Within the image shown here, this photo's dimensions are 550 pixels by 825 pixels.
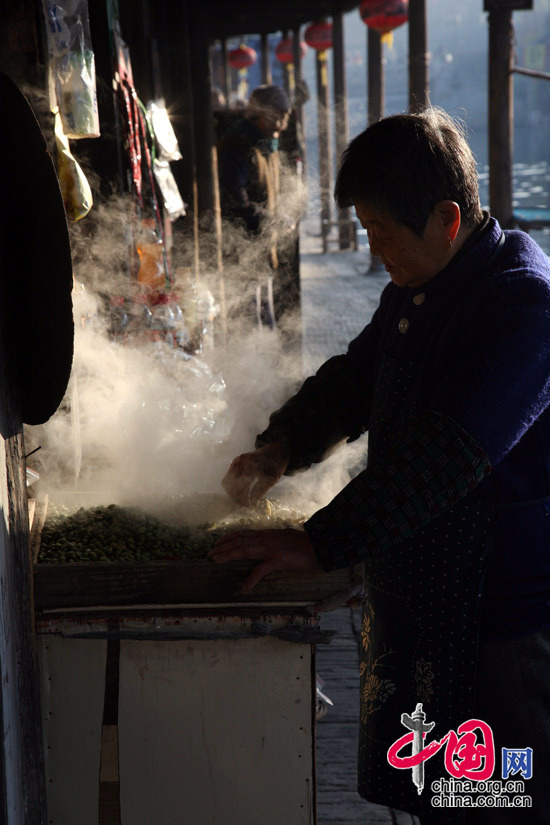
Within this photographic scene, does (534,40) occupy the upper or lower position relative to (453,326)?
upper

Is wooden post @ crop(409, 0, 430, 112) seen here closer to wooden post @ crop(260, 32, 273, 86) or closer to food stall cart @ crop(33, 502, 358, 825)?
food stall cart @ crop(33, 502, 358, 825)

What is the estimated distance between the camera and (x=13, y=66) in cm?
248

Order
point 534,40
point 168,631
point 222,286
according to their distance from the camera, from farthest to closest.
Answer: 1. point 534,40
2. point 222,286
3. point 168,631

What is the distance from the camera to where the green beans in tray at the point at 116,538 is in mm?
1988

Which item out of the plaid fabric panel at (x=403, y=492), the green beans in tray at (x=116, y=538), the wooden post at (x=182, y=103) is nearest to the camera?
the plaid fabric panel at (x=403, y=492)

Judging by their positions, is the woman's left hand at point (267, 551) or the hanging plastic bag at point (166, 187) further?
the hanging plastic bag at point (166, 187)

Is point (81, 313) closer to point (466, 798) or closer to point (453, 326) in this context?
point (453, 326)

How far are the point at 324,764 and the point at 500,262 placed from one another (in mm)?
2017

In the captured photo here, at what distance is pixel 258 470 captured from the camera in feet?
7.04

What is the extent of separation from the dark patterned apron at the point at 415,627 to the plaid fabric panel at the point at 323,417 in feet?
0.74

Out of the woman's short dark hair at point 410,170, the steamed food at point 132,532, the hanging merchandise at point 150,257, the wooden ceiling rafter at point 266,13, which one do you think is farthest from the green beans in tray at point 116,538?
the wooden ceiling rafter at point 266,13

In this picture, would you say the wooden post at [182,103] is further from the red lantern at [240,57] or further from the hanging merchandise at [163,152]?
the red lantern at [240,57]

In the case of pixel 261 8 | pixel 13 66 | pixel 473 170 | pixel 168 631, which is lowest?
pixel 168 631

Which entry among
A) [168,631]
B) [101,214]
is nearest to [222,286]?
[101,214]
